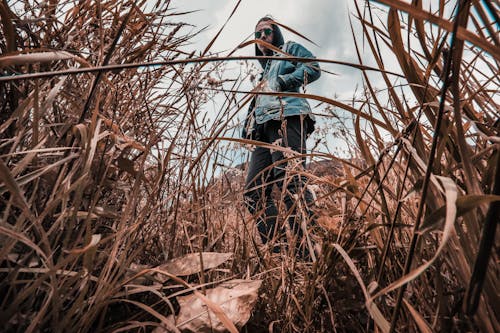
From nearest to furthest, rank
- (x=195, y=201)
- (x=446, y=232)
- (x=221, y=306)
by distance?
(x=446, y=232) < (x=221, y=306) < (x=195, y=201)

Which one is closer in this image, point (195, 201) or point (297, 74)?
point (195, 201)

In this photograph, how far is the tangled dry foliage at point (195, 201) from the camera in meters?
0.39

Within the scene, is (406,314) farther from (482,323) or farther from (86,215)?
(86,215)

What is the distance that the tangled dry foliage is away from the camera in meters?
0.39

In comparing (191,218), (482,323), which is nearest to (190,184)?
(191,218)

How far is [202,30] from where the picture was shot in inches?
39.0

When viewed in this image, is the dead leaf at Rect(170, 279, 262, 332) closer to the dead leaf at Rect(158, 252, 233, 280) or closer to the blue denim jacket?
the dead leaf at Rect(158, 252, 233, 280)

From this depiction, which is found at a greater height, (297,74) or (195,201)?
(297,74)

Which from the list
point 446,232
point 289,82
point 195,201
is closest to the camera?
point 446,232

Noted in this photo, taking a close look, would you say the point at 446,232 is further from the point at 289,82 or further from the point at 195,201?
the point at 289,82

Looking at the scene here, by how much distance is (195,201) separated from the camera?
3.06 feet

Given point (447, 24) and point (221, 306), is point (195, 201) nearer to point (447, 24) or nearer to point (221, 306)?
point (221, 306)

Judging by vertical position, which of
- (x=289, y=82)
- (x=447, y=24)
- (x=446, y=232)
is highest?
(x=289, y=82)

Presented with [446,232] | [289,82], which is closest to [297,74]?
[289,82]
